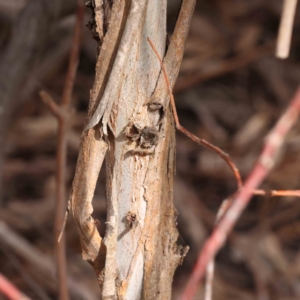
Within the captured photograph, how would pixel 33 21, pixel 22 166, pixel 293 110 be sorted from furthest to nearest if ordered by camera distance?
pixel 22 166 → pixel 33 21 → pixel 293 110

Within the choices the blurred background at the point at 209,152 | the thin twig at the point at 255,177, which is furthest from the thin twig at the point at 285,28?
the blurred background at the point at 209,152

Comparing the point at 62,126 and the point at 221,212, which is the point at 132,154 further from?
the point at 62,126

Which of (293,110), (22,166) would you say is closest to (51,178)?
(22,166)

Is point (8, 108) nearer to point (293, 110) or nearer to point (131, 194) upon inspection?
point (131, 194)

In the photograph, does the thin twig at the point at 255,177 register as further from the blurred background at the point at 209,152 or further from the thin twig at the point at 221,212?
the blurred background at the point at 209,152

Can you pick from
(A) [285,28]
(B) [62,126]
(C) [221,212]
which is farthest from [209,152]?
(A) [285,28]

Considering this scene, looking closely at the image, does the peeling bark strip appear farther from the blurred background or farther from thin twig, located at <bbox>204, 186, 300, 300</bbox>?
the blurred background
